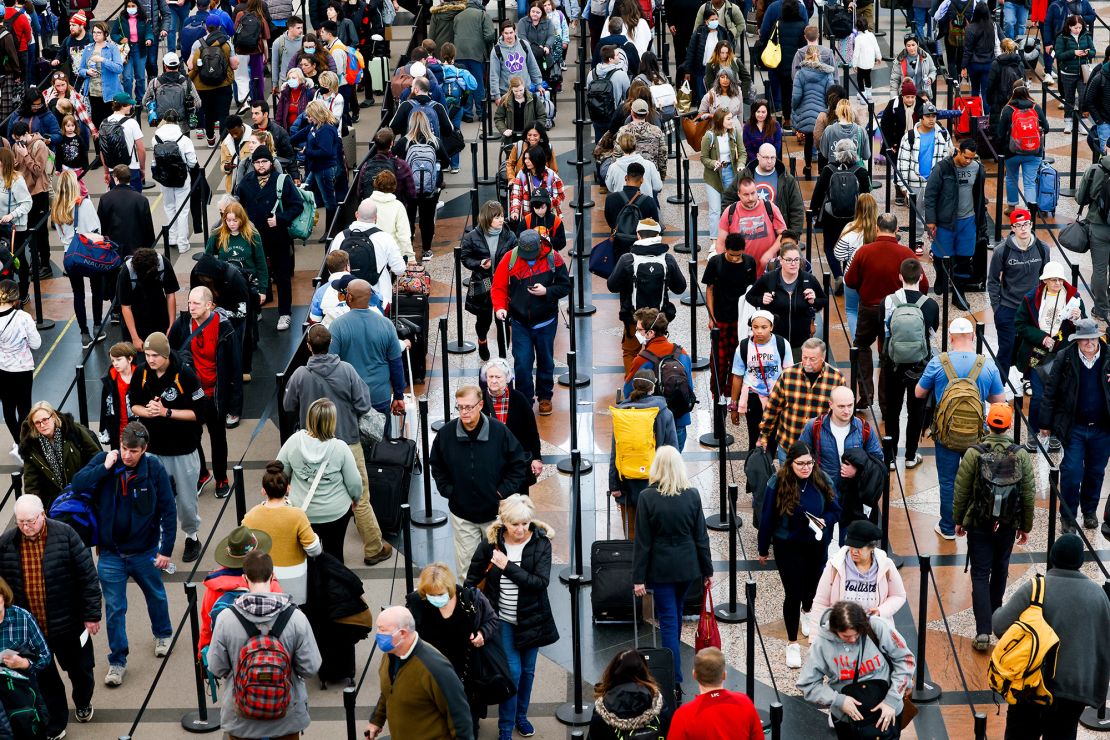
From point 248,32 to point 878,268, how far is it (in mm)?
11107

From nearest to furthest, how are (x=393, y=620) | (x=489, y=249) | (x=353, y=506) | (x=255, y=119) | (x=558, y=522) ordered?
(x=393, y=620), (x=353, y=506), (x=558, y=522), (x=489, y=249), (x=255, y=119)

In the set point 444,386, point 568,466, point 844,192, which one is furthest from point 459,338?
point 844,192

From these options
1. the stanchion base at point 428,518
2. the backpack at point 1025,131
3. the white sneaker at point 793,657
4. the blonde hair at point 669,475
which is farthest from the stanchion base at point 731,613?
the backpack at point 1025,131

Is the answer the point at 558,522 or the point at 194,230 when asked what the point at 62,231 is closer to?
the point at 194,230

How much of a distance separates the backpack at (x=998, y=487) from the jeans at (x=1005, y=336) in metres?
4.32

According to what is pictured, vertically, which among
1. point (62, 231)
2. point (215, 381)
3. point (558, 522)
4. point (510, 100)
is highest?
point (510, 100)

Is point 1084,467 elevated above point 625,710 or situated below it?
above

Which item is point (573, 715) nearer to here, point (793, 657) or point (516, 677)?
point (516, 677)

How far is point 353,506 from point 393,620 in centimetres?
365

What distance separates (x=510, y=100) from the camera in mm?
20828

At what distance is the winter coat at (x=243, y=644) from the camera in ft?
33.1

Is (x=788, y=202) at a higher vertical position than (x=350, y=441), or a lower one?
higher

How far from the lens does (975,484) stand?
12055mm

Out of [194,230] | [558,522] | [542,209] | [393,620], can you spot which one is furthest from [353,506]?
[194,230]
